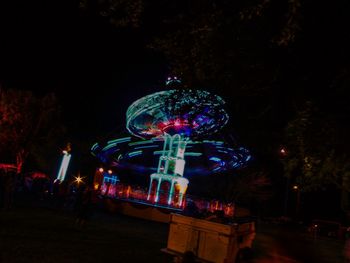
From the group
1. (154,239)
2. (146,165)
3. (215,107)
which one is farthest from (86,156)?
(215,107)

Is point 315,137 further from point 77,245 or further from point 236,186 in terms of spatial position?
point 236,186

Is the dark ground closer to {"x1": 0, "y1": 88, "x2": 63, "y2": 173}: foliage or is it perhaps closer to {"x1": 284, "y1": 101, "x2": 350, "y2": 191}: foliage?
{"x1": 284, "y1": 101, "x2": 350, "y2": 191}: foliage

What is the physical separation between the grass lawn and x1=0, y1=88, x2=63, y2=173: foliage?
69.0 ft

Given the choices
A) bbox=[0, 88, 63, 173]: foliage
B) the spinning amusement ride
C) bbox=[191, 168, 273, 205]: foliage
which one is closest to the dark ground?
the spinning amusement ride

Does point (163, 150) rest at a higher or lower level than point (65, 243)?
higher

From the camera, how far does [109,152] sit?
36812 millimetres

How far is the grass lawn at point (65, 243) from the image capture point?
1028 cm

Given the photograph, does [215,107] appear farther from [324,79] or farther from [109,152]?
[109,152]

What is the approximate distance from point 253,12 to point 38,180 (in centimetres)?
2770

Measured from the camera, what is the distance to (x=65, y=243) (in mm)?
12234

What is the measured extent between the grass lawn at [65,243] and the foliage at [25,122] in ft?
69.0

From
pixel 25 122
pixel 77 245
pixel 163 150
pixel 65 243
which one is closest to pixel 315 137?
pixel 77 245

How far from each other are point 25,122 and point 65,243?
27.7m

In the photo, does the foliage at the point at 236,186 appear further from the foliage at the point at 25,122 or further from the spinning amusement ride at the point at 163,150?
the foliage at the point at 25,122
